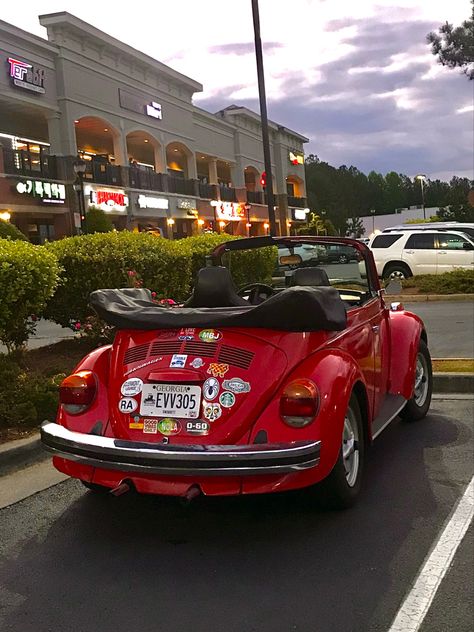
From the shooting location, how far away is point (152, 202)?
36219 mm

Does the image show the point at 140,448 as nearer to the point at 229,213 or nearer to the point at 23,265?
the point at 23,265

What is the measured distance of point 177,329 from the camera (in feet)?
12.1

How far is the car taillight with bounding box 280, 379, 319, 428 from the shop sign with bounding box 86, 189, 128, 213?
95.2 ft

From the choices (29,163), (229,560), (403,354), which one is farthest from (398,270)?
(29,163)

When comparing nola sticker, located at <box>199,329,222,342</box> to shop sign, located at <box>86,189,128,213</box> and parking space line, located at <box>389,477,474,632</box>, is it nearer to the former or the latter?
parking space line, located at <box>389,477,474,632</box>

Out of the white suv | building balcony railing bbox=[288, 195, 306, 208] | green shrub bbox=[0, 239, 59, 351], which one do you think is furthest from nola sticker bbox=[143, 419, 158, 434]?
building balcony railing bbox=[288, 195, 306, 208]

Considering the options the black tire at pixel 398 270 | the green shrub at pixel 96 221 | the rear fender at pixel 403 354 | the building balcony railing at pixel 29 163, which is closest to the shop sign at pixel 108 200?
the green shrub at pixel 96 221

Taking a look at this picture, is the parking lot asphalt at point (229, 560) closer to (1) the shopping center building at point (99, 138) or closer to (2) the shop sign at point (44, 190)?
(1) the shopping center building at point (99, 138)

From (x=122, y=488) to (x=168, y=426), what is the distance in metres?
0.40

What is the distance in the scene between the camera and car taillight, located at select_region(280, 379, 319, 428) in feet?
10.9

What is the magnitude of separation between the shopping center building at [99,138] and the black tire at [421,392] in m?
21.3

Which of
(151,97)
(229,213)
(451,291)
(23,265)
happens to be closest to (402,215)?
(229,213)

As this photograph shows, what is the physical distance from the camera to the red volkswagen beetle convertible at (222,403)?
325 centimetres

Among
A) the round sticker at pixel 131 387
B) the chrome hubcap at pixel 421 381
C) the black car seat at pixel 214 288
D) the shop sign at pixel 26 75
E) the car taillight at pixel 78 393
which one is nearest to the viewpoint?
the round sticker at pixel 131 387
